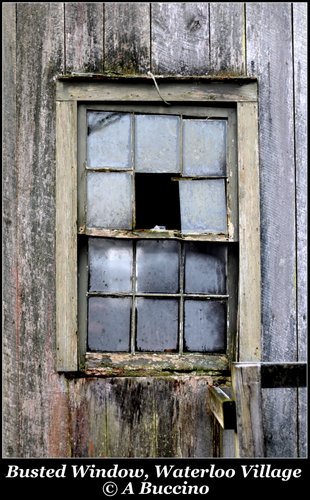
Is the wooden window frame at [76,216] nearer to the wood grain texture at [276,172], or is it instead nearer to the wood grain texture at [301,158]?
the wood grain texture at [276,172]

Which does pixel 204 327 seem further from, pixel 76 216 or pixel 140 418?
pixel 76 216

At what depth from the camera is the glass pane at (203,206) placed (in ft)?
11.5

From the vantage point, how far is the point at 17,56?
11.5ft

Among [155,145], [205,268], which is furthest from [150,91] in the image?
[205,268]

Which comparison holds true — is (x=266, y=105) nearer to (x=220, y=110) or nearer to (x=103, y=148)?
(x=220, y=110)

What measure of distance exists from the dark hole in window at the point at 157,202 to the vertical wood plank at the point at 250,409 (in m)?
1.09

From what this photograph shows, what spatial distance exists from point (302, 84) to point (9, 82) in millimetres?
1577

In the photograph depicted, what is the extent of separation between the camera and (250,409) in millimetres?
2676

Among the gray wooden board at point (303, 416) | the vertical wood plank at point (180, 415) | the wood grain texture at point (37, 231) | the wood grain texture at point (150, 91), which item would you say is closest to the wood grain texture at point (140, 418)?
the vertical wood plank at point (180, 415)

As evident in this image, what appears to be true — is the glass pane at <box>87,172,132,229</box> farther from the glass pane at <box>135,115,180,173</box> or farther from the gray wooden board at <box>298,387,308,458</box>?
the gray wooden board at <box>298,387,308,458</box>

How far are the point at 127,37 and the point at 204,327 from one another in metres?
1.60

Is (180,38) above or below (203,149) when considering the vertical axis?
above

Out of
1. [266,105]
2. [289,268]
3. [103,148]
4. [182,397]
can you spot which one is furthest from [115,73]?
[182,397]

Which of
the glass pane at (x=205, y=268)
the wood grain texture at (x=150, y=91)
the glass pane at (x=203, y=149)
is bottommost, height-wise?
the glass pane at (x=205, y=268)
